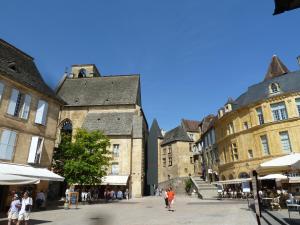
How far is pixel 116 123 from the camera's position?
34.2 metres

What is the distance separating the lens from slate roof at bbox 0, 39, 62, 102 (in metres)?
16.4

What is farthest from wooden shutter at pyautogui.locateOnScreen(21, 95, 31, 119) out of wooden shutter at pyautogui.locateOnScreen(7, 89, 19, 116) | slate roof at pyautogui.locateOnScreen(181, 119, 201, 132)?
slate roof at pyautogui.locateOnScreen(181, 119, 201, 132)

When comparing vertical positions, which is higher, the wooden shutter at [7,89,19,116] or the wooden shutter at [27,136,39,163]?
the wooden shutter at [7,89,19,116]

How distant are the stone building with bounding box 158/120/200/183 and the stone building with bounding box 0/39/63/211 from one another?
97.1ft

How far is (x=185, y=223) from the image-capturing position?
9.58 meters

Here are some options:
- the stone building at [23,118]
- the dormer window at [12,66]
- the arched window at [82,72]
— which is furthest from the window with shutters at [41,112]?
the arched window at [82,72]

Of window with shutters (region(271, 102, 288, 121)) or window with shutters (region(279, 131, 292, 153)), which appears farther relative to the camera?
window with shutters (region(271, 102, 288, 121))

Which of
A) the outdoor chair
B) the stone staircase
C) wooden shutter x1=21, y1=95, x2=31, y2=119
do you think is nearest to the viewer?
the outdoor chair

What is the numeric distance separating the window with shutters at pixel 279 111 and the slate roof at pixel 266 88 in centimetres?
125

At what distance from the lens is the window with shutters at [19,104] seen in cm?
1587

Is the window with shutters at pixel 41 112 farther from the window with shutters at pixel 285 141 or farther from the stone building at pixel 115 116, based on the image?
the window with shutters at pixel 285 141

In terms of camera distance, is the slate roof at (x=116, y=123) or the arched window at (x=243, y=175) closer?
the arched window at (x=243, y=175)

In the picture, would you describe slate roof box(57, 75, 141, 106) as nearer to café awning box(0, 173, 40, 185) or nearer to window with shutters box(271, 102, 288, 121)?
window with shutters box(271, 102, 288, 121)

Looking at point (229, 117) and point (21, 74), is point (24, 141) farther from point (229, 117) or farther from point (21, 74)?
point (229, 117)
